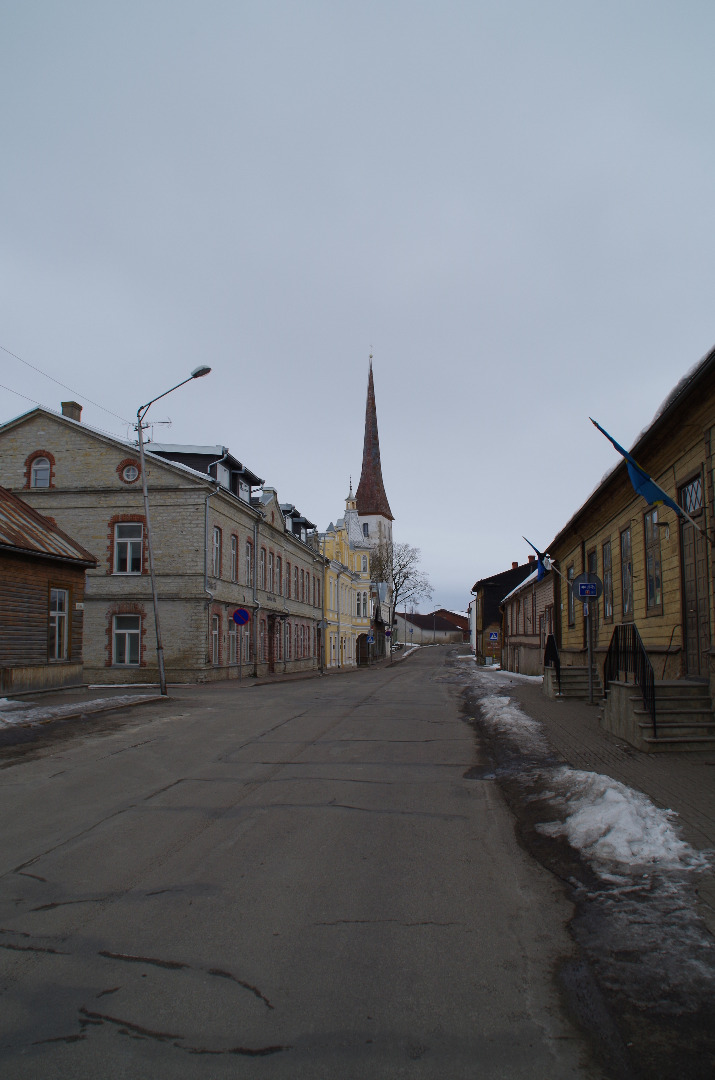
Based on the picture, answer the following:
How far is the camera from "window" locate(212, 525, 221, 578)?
31906 mm

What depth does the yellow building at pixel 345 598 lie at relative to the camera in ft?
199

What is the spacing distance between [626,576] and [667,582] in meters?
3.73

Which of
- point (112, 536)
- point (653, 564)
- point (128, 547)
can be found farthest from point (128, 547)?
point (653, 564)

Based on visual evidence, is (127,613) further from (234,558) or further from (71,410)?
(71,410)

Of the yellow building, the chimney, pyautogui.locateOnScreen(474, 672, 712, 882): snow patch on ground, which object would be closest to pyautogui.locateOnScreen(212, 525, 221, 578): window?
the chimney

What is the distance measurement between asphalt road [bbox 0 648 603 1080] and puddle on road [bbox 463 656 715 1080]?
14 centimetres

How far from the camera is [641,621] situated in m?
16.2

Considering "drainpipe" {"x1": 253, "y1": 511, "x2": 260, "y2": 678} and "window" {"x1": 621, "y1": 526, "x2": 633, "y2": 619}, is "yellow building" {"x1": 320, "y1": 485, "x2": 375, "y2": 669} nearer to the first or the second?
"drainpipe" {"x1": 253, "y1": 511, "x2": 260, "y2": 678}

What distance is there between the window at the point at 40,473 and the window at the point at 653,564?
2474 cm

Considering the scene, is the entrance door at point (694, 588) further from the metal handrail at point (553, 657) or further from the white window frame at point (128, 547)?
the white window frame at point (128, 547)

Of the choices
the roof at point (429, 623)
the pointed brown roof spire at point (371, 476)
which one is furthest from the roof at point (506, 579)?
the roof at point (429, 623)

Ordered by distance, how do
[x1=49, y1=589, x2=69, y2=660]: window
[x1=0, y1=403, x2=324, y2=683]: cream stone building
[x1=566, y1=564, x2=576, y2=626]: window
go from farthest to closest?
1. [x1=0, y1=403, x2=324, y2=683]: cream stone building
2. [x1=566, y1=564, x2=576, y2=626]: window
3. [x1=49, y1=589, x2=69, y2=660]: window

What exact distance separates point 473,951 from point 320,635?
5294cm

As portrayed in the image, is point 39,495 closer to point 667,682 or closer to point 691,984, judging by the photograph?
point 667,682
